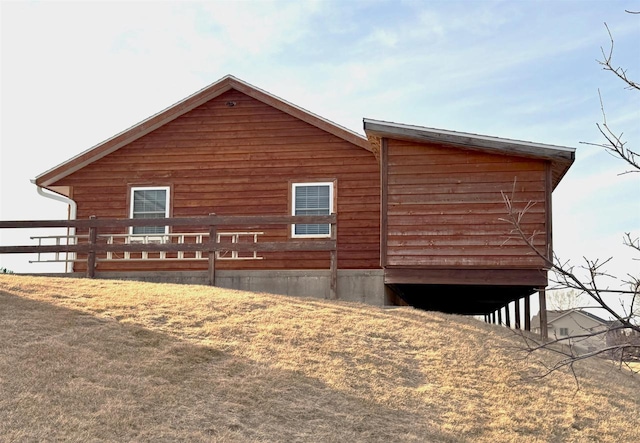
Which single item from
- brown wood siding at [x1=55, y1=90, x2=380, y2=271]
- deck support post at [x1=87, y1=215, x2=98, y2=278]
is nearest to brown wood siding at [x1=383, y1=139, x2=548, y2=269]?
brown wood siding at [x1=55, y1=90, x2=380, y2=271]

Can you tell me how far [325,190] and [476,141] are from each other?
414 centimetres

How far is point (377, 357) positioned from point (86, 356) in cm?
426

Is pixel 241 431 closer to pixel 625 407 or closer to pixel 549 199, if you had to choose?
pixel 625 407

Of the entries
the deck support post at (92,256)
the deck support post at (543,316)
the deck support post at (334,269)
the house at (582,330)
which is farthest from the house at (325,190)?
the house at (582,330)

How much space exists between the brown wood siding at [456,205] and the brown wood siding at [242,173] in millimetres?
1826

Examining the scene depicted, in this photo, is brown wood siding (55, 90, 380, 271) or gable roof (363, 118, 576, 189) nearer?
gable roof (363, 118, 576, 189)

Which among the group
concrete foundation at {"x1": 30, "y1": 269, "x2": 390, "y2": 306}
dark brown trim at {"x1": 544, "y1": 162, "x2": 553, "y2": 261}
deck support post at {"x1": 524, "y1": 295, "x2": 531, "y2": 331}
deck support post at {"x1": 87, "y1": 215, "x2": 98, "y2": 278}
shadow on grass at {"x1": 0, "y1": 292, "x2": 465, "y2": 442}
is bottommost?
shadow on grass at {"x1": 0, "y1": 292, "x2": 465, "y2": 442}

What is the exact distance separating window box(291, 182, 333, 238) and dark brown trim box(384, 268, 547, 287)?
263 cm

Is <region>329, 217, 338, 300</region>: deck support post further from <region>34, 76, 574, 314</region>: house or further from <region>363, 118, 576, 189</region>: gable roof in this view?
<region>363, 118, 576, 189</region>: gable roof

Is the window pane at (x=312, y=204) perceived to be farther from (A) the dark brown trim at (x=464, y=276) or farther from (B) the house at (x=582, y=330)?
(B) the house at (x=582, y=330)

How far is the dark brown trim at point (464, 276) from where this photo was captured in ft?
51.7

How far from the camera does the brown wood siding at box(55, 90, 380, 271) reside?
17938 millimetres

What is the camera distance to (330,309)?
553 inches

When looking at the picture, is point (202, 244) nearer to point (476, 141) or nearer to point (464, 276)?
point (464, 276)
